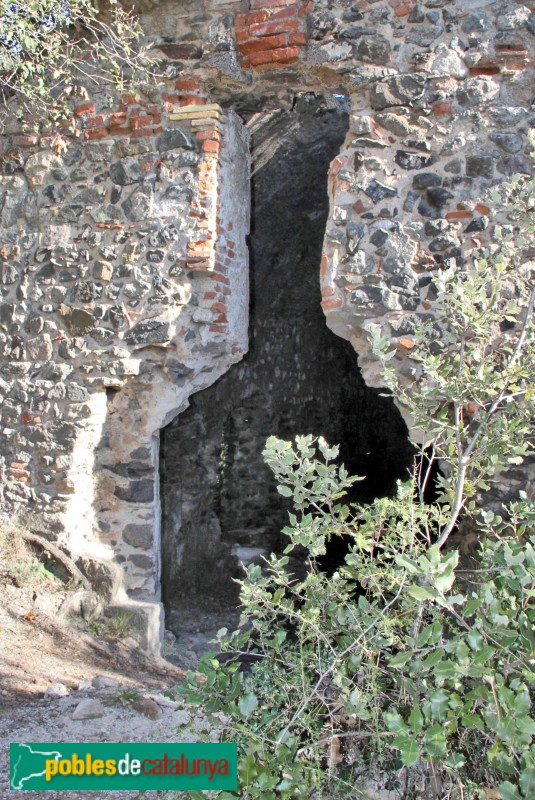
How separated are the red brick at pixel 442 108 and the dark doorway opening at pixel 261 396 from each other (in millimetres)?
2563

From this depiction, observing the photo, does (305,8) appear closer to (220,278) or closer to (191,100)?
(191,100)

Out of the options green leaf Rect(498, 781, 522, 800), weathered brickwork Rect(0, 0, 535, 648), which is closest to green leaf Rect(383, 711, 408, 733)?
green leaf Rect(498, 781, 522, 800)

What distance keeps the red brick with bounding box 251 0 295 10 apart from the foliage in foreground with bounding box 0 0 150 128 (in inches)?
25.8

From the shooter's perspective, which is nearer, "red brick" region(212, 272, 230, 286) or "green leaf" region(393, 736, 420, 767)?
"green leaf" region(393, 736, 420, 767)

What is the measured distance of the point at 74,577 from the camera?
4.12 meters

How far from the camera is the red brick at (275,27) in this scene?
3.76 meters

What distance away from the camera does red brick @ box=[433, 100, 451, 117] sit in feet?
12.0

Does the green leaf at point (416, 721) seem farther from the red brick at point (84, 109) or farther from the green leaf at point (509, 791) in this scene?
the red brick at point (84, 109)

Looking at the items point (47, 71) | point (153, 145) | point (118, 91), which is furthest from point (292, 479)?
point (47, 71)

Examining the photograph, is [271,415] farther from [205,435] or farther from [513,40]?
[513,40]

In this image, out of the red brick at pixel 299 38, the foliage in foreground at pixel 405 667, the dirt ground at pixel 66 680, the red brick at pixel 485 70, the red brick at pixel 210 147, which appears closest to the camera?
the foliage in foreground at pixel 405 667

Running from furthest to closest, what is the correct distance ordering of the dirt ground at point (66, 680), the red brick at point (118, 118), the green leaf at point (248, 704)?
1. the red brick at point (118, 118)
2. the dirt ground at point (66, 680)
3. the green leaf at point (248, 704)

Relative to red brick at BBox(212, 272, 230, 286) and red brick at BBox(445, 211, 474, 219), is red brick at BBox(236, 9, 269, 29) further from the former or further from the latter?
red brick at BBox(445, 211, 474, 219)

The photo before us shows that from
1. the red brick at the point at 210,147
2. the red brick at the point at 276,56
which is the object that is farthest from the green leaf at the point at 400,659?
the red brick at the point at 276,56
